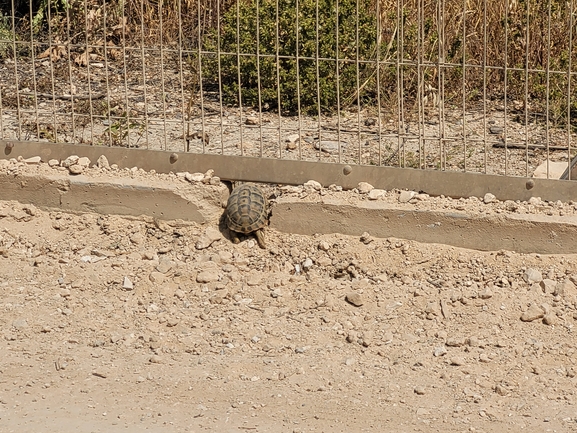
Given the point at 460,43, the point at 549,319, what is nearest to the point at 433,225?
the point at 549,319

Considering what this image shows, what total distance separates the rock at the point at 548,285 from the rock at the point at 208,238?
88.2 inches

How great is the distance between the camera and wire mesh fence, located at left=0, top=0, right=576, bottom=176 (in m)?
8.12

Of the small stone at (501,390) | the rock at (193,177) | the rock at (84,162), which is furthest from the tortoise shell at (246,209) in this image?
the small stone at (501,390)

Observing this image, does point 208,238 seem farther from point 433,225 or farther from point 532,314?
point 532,314

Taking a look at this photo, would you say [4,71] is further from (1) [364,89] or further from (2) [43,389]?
(2) [43,389]

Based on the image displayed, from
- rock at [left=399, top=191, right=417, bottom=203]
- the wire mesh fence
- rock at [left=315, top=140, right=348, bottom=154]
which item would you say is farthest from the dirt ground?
rock at [left=315, top=140, right=348, bottom=154]

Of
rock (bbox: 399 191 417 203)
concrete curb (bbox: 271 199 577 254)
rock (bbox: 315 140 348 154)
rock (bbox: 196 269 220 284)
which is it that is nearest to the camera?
concrete curb (bbox: 271 199 577 254)

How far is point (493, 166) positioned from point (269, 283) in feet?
6.50

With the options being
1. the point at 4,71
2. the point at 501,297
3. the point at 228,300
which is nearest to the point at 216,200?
the point at 228,300

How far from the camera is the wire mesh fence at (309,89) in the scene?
8117mm

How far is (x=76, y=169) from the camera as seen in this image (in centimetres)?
796

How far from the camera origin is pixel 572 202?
7250mm

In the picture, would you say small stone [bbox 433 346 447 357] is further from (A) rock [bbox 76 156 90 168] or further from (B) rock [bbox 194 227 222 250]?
(A) rock [bbox 76 156 90 168]

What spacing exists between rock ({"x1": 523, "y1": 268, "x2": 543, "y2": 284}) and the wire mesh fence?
0.97m
